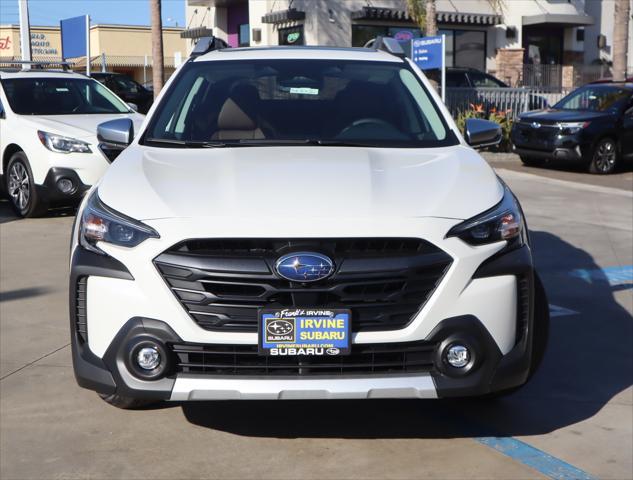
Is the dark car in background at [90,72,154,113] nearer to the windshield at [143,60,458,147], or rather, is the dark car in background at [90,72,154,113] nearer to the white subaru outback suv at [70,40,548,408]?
the windshield at [143,60,458,147]

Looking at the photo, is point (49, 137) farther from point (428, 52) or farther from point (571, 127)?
point (428, 52)

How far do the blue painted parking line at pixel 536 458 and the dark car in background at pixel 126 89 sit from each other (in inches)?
885

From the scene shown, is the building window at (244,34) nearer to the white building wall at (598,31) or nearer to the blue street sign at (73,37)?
the blue street sign at (73,37)

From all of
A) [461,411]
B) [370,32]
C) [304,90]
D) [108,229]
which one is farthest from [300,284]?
[370,32]

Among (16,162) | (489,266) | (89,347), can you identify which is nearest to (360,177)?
(489,266)

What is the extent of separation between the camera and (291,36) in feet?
102

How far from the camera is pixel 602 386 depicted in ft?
16.2

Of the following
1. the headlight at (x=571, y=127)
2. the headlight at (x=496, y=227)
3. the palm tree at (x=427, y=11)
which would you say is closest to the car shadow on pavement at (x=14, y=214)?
the headlight at (x=496, y=227)

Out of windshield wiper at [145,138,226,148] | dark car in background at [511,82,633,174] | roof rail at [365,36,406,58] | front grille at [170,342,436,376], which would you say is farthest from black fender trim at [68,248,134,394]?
dark car in background at [511,82,633,174]

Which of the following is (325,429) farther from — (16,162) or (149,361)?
(16,162)

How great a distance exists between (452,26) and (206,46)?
27969 mm

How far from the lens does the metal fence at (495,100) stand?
19453 mm

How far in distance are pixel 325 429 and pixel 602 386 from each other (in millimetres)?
1588

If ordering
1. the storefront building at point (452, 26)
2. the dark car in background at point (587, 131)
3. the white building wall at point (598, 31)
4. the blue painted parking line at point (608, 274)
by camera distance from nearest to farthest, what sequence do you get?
the blue painted parking line at point (608, 274)
the dark car in background at point (587, 131)
the storefront building at point (452, 26)
the white building wall at point (598, 31)
